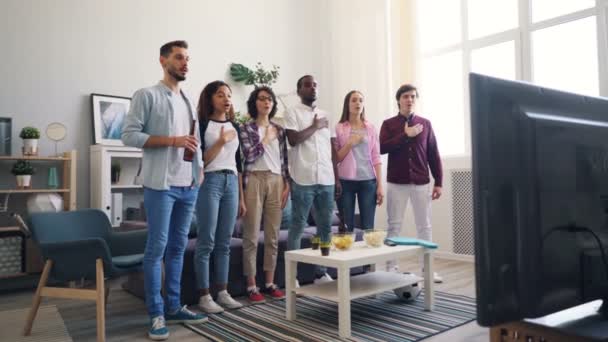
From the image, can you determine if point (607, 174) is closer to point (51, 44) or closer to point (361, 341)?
point (361, 341)

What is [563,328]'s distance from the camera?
720 mm

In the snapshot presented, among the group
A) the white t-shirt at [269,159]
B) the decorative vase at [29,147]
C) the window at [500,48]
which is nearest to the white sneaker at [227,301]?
the white t-shirt at [269,159]

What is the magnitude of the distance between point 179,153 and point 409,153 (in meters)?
1.60

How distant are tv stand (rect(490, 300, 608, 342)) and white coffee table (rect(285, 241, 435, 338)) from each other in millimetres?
1364

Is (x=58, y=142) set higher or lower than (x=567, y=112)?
higher

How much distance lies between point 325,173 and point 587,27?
2.57 m

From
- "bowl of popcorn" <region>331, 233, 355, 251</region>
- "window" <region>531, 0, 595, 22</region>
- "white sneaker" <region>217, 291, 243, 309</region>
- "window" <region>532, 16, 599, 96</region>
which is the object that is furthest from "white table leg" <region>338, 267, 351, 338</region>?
"window" <region>531, 0, 595, 22</region>

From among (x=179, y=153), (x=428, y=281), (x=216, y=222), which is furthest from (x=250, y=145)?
(x=428, y=281)

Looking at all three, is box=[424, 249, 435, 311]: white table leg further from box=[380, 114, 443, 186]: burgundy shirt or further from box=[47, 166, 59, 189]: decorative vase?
box=[47, 166, 59, 189]: decorative vase

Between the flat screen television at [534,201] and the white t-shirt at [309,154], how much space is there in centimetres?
221

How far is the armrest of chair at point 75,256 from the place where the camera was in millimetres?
2070

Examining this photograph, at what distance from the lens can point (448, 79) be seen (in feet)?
15.3

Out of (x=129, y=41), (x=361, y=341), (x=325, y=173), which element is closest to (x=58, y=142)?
(x=129, y=41)

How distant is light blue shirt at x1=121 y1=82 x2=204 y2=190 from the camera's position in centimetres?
213
